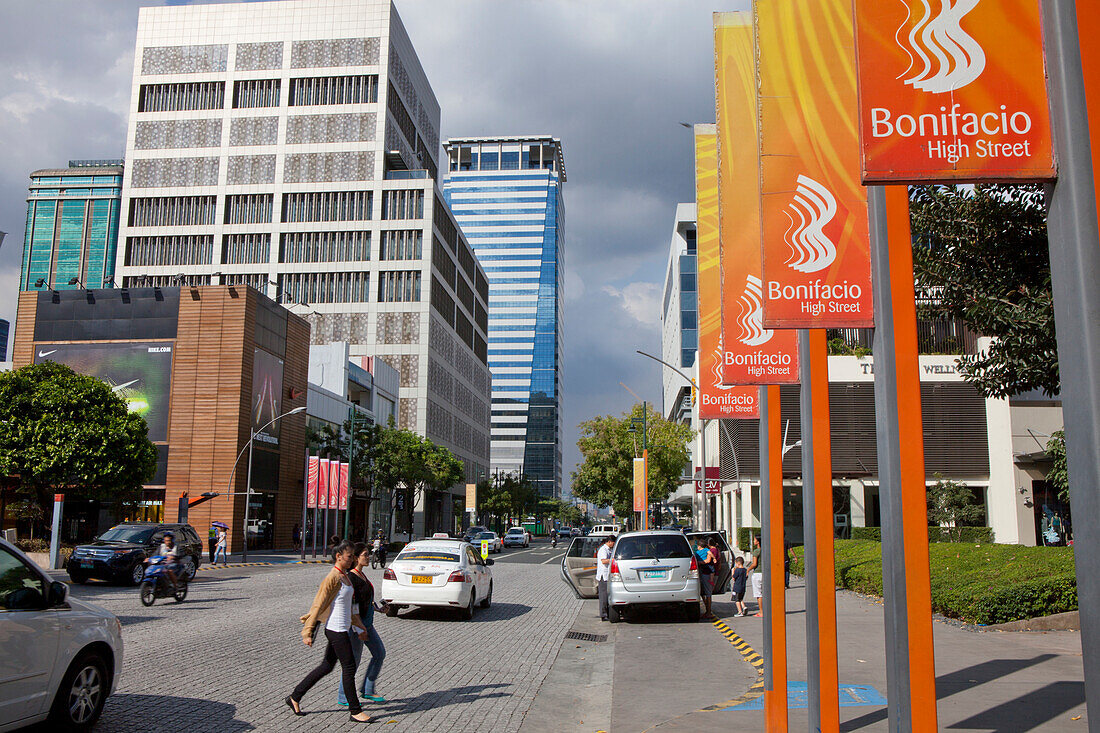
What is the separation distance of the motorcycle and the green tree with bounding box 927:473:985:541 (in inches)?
1232

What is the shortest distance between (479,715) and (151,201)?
8590cm

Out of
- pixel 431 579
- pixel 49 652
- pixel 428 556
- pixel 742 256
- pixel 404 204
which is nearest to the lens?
pixel 49 652

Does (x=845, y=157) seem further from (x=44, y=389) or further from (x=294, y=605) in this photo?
(x=44, y=389)

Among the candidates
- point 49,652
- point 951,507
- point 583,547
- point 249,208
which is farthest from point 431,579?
point 249,208

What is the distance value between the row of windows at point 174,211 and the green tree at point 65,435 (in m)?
52.5

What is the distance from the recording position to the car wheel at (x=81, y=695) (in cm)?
693

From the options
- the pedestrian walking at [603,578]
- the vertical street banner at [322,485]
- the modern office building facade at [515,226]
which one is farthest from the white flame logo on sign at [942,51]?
the modern office building facade at [515,226]

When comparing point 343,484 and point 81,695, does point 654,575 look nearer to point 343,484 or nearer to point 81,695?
point 81,695

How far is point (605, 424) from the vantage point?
210ft

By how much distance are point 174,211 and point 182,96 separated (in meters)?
11.0

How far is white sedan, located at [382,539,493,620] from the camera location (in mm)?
17266

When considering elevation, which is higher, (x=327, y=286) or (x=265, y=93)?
(x=265, y=93)

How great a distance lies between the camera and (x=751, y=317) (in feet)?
26.0

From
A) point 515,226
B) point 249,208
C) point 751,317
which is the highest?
point 515,226
